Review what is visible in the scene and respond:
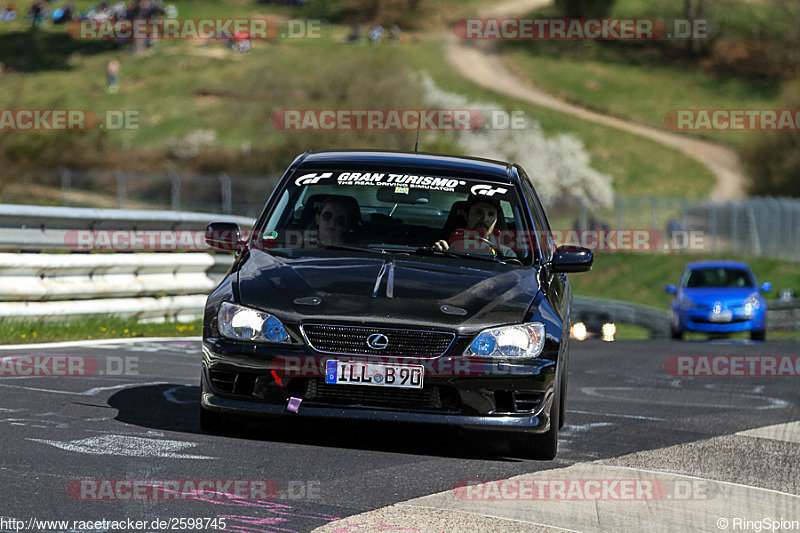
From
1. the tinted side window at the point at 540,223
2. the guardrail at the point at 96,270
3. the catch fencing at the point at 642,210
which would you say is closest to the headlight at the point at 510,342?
the tinted side window at the point at 540,223

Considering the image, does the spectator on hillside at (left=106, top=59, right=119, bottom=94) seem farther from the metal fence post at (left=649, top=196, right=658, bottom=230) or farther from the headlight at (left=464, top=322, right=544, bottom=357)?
the headlight at (left=464, top=322, right=544, bottom=357)

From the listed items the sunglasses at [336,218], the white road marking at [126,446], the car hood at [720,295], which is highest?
the sunglasses at [336,218]

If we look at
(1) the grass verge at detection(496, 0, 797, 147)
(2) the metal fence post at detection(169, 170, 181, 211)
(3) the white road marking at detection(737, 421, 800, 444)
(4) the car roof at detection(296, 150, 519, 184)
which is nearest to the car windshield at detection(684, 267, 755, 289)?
(2) the metal fence post at detection(169, 170, 181, 211)

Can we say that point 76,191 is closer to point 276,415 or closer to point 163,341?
point 163,341

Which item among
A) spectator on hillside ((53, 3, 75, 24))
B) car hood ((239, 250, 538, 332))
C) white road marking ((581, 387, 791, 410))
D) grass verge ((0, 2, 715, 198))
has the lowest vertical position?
white road marking ((581, 387, 791, 410))

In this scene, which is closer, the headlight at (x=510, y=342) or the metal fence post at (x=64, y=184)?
the headlight at (x=510, y=342)

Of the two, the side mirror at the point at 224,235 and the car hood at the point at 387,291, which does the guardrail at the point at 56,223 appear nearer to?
the side mirror at the point at 224,235

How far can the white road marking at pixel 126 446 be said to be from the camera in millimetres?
6582

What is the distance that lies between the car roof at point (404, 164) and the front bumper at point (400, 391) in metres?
1.87

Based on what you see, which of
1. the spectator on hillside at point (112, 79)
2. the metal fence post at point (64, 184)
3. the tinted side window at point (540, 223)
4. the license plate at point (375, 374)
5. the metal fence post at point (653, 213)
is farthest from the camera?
the spectator on hillside at point (112, 79)

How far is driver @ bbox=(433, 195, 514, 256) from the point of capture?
26.4 ft

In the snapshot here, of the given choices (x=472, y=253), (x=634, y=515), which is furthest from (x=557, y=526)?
(x=472, y=253)

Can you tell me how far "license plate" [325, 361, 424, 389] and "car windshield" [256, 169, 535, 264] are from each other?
1.21 meters

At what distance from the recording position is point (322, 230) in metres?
8.01
